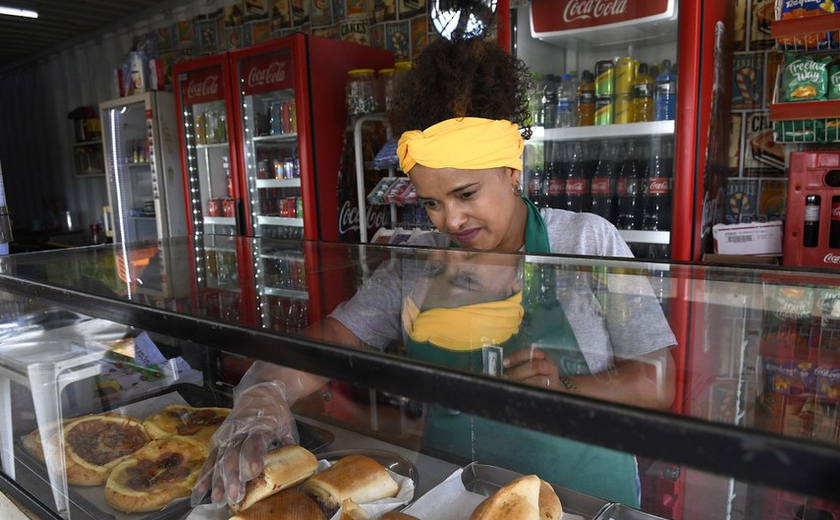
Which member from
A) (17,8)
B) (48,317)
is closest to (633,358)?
(48,317)

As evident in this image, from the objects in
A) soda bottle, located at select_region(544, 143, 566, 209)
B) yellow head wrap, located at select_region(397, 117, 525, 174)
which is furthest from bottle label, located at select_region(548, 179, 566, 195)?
yellow head wrap, located at select_region(397, 117, 525, 174)

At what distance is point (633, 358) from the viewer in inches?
26.5

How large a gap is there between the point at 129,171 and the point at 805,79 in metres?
5.53

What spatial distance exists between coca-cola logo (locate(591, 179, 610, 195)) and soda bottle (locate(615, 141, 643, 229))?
0.04m

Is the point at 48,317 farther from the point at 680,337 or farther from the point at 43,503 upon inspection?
the point at 680,337

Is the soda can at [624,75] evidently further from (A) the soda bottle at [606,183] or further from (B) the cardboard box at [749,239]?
(B) the cardboard box at [749,239]

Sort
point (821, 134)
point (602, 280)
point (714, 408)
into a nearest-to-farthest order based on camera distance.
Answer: point (714, 408), point (602, 280), point (821, 134)

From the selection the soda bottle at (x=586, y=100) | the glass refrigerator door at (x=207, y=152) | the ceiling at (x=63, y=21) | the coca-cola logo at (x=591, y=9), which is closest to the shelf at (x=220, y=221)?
the glass refrigerator door at (x=207, y=152)

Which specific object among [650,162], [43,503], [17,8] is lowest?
[43,503]

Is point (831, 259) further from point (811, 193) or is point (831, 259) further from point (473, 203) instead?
point (473, 203)

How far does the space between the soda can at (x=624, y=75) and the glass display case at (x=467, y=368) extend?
1.62 meters

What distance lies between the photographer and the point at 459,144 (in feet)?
4.22

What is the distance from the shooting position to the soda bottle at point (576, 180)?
2727 mm

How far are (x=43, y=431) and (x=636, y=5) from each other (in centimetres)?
241
